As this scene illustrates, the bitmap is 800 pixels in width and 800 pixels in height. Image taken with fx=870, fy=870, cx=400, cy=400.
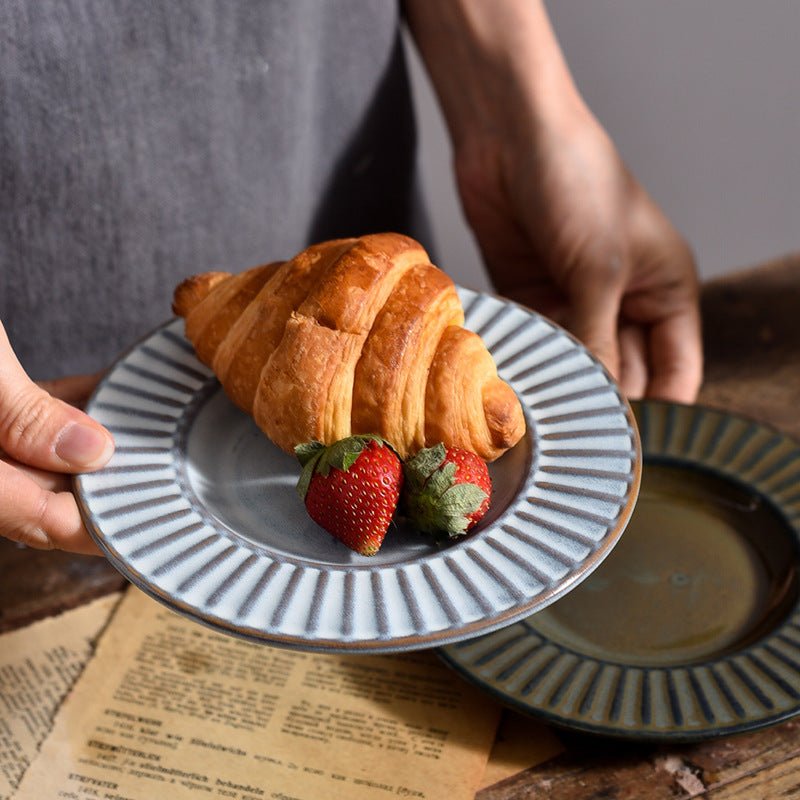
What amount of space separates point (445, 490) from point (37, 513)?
12.7 inches

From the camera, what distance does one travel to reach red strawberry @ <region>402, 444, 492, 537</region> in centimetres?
61

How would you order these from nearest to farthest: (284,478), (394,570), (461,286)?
(394,570) → (284,478) → (461,286)

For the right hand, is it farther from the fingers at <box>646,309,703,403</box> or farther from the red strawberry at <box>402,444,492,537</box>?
the fingers at <box>646,309,703,403</box>

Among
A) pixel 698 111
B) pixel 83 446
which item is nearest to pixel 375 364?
pixel 83 446

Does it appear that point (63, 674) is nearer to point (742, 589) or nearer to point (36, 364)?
point (36, 364)

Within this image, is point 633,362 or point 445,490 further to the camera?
point 633,362

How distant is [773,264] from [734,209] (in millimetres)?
1042

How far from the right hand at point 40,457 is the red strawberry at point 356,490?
172 millimetres

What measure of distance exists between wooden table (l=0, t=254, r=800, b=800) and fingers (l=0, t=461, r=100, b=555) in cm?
16

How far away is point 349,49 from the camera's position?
1143 mm

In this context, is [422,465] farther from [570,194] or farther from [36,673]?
[570,194]

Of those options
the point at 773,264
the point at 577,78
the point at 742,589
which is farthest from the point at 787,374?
the point at 577,78

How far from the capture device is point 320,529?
0.67 m

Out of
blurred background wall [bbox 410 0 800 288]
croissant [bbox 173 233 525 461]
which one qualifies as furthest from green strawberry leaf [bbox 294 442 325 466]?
blurred background wall [bbox 410 0 800 288]
